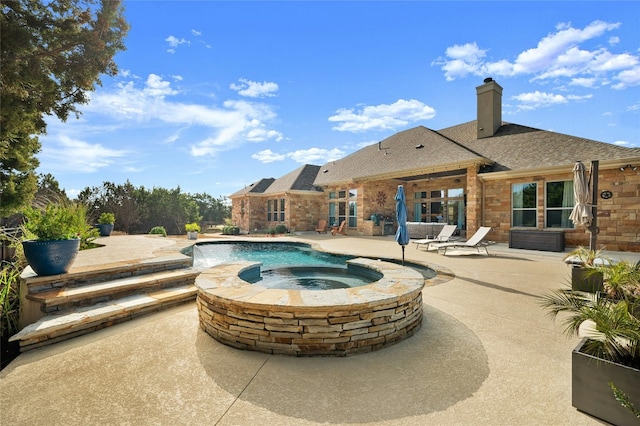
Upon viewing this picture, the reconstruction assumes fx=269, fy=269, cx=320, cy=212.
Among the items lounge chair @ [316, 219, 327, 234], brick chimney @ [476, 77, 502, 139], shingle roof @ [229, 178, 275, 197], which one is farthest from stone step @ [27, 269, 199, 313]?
shingle roof @ [229, 178, 275, 197]

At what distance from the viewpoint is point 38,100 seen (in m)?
5.46

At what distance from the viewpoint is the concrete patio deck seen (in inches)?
77.8

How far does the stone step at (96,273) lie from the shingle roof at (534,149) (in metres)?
12.2

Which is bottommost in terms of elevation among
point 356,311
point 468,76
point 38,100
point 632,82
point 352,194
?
point 356,311

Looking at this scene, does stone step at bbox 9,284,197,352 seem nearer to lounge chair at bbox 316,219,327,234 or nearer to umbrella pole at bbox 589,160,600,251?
umbrella pole at bbox 589,160,600,251

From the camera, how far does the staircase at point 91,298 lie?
332cm

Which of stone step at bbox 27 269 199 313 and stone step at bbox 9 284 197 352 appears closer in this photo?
stone step at bbox 9 284 197 352

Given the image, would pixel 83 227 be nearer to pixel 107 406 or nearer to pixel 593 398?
pixel 107 406

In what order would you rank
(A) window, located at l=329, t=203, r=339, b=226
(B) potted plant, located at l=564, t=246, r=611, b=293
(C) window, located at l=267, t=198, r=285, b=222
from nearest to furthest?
(B) potted plant, located at l=564, t=246, r=611, b=293, (A) window, located at l=329, t=203, r=339, b=226, (C) window, located at l=267, t=198, r=285, b=222

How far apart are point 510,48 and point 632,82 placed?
358 centimetres

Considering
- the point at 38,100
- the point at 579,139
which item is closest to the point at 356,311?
the point at 38,100

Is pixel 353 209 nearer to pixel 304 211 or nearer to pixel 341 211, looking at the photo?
pixel 341 211

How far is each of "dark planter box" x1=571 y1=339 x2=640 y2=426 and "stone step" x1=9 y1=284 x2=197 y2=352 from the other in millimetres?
5009

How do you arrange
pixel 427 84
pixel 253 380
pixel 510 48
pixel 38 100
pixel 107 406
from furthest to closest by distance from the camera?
pixel 427 84
pixel 510 48
pixel 38 100
pixel 253 380
pixel 107 406
